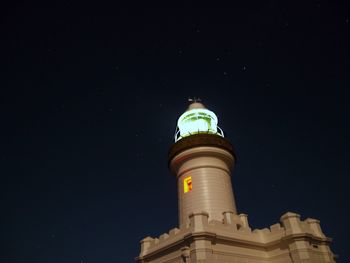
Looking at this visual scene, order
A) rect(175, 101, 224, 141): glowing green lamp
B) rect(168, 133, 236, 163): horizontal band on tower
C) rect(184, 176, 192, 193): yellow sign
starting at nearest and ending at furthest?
rect(184, 176, 192, 193): yellow sign, rect(168, 133, 236, 163): horizontal band on tower, rect(175, 101, 224, 141): glowing green lamp

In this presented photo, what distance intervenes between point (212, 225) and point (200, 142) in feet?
21.1

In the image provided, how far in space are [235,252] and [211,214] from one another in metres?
3.35

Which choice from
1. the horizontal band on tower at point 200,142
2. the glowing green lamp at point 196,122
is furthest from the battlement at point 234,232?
the glowing green lamp at point 196,122

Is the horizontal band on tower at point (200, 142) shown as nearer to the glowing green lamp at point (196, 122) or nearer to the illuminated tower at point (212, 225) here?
the illuminated tower at point (212, 225)

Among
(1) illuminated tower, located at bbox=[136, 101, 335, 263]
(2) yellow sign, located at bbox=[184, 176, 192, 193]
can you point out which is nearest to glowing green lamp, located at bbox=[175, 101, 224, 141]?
(1) illuminated tower, located at bbox=[136, 101, 335, 263]

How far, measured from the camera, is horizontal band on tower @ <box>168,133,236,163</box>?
20484mm

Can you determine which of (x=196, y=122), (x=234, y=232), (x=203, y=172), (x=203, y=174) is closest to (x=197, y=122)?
(x=196, y=122)

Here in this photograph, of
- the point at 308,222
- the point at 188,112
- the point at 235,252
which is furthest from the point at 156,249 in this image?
the point at 188,112

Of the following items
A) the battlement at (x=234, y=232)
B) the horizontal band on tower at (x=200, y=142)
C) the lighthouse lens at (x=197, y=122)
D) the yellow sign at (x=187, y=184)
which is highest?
the lighthouse lens at (x=197, y=122)

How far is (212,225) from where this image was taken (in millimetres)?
15602

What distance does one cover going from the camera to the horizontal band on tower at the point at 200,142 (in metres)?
20.5

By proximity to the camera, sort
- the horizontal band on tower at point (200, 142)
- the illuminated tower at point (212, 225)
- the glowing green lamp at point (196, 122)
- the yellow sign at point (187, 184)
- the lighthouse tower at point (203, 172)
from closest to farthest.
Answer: the illuminated tower at point (212, 225)
the lighthouse tower at point (203, 172)
the yellow sign at point (187, 184)
the horizontal band on tower at point (200, 142)
the glowing green lamp at point (196, 122)

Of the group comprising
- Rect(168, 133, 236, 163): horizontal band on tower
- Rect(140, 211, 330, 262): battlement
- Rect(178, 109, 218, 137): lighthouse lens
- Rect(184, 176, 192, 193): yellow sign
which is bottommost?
Rect(140, 211, 330, 262): battlement

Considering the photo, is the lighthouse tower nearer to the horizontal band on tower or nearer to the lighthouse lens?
the horizontal band on tower
